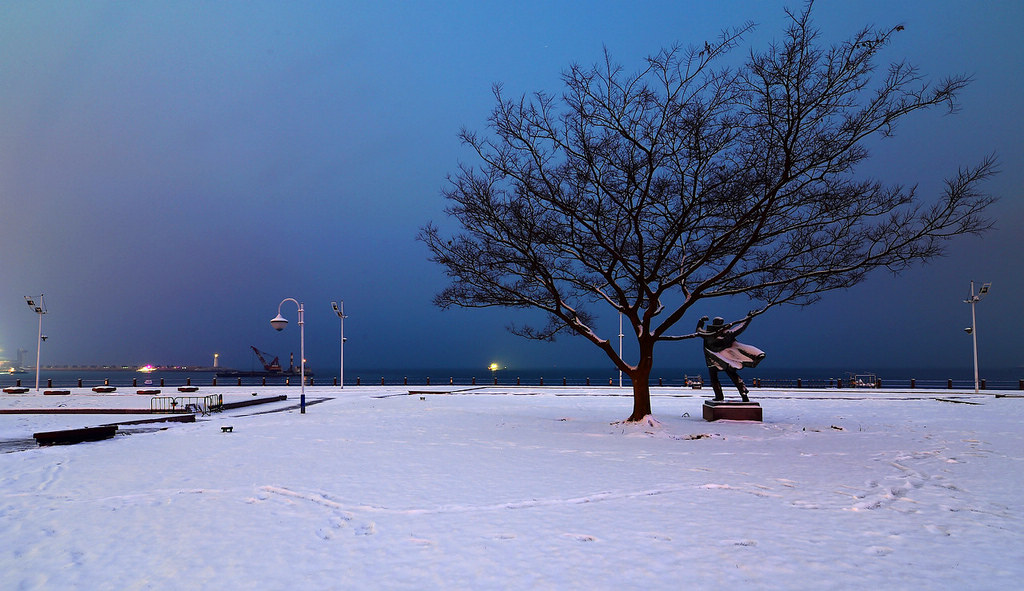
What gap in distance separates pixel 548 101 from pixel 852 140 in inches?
345

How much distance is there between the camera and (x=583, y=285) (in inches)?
856

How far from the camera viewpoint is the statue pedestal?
20.4m

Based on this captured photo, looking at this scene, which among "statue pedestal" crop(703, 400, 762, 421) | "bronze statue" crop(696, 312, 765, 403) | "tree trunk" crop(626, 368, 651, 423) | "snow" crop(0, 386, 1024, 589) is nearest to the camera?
"snow" crop(0, 386, 1024, 589)

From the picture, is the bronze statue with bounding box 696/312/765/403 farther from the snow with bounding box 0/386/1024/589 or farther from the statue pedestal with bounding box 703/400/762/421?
the snow with bounding box 0/386/1024/589

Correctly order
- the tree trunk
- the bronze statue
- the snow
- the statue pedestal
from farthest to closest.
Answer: the bronze statue < the statue pedestal < the tree trunk < the snow

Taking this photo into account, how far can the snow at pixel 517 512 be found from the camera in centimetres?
641

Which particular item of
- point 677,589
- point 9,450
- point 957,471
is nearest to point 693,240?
point 957,471

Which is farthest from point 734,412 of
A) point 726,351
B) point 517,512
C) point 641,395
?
point 517,512

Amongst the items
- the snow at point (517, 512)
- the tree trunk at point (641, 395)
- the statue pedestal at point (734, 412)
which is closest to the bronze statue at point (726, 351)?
the statue pedestal at point (734, 412)

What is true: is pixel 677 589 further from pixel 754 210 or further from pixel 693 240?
pixel 693 240

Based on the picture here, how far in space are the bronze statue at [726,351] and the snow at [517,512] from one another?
13.0 ft

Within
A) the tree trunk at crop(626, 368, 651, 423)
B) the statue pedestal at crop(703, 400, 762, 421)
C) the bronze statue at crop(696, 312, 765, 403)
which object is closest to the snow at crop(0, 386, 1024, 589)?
the tree trunk at crop(626, 368, 651, 423)

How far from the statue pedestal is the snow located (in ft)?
8.42

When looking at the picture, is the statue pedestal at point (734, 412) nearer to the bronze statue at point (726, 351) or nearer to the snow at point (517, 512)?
the bronze statue at point (726, 351)
